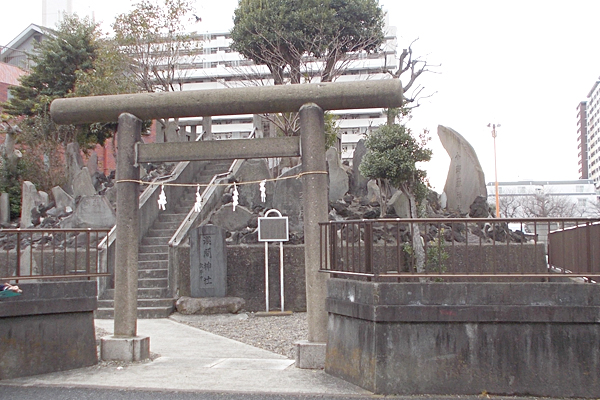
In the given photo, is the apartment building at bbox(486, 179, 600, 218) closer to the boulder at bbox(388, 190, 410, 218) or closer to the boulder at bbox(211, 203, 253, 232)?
the boulder at bbox(388, 190, 410, 218)

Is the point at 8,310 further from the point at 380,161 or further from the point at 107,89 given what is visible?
the point at 107,89

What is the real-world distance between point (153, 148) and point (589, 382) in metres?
6.72

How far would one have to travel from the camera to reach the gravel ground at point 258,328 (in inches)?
412

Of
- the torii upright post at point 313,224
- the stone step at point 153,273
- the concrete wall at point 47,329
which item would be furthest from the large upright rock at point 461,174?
the concrete wall at point 47,329

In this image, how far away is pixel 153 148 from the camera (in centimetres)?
874

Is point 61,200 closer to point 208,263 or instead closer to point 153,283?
A: point 153,283

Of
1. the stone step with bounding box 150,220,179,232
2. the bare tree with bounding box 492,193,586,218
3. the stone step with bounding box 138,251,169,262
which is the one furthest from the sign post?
the bare tree with bounding box 492,193,586,218

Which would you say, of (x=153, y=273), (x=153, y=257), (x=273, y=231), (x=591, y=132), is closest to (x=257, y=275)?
(x=273, y=231)

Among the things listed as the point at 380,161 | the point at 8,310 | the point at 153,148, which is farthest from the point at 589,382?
the point at 380,161

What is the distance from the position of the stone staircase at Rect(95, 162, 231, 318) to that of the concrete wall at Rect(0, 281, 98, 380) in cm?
523

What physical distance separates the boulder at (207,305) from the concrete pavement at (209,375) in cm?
365

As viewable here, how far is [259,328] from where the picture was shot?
39.7 feet

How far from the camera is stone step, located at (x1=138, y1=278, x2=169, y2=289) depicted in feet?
47.3

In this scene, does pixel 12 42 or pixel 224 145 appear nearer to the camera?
pixel 224 145
